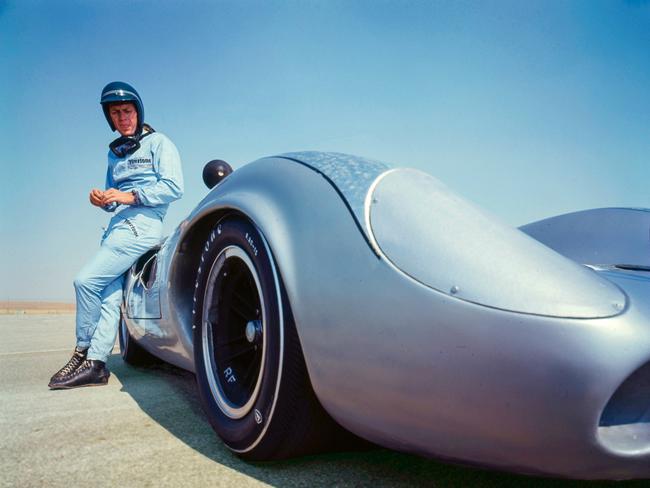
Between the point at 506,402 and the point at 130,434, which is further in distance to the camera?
the point at 130,434

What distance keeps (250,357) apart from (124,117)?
6.42 ft

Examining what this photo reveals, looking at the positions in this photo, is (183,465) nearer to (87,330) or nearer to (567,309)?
(567,309)

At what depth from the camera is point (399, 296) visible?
3.94 ft

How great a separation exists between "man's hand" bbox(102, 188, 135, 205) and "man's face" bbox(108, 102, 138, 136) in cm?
43

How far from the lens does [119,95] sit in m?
3.09

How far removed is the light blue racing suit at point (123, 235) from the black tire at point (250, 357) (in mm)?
1247

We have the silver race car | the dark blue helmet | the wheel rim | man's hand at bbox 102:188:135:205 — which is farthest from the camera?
the dark blue helmet

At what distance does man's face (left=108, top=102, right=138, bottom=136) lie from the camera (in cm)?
313

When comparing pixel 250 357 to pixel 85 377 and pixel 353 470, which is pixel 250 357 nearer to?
pixel 353 470

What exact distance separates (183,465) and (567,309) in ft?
3.66

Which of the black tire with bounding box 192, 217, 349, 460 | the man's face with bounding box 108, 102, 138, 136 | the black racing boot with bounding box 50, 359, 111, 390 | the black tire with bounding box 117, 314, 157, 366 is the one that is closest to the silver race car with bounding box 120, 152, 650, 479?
the black tire with bounding box 192, 217, 349, 460

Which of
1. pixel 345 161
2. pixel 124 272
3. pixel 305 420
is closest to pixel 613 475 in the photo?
pixel 305 420

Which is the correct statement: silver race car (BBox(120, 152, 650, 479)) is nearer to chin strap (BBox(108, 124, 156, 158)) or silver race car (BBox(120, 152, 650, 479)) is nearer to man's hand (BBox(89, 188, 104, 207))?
man's hand (BBox(89, 188, 104, 207))

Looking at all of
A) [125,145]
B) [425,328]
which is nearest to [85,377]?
[125,145]
